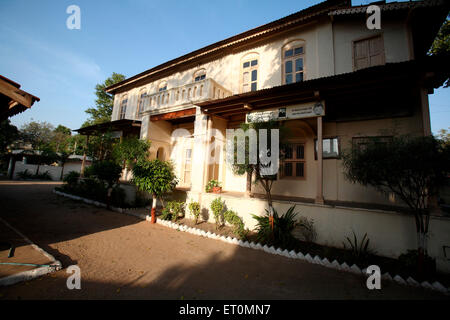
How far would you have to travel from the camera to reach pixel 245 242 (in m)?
5.00

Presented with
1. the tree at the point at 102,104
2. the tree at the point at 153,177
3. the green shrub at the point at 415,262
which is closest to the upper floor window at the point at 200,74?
the tree at the point at 153,177

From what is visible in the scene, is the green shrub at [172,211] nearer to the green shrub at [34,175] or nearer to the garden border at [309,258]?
the garden border at [309,258]

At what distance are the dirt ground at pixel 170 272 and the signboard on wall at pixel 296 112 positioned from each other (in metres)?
4.02

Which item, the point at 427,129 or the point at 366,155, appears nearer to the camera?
the point at 366,155

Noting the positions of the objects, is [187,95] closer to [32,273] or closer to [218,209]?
[218,209]

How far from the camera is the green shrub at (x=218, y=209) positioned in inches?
244

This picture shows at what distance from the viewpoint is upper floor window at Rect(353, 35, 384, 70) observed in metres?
6.57

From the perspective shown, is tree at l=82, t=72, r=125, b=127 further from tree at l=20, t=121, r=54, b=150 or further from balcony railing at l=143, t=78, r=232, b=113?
balcony railing at l=143, t=78, r=232, b=113

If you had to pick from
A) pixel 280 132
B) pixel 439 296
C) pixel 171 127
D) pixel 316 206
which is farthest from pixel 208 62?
pixel 439 296

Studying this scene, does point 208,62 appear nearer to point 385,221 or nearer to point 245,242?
point 245,242

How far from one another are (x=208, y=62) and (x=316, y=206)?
9398mm

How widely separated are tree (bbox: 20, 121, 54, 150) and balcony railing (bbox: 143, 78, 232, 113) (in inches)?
1346

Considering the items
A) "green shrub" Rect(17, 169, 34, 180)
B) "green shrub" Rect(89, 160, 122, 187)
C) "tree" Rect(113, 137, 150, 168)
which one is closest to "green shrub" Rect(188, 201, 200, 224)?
"tree" Rect(113, 137, 150, 168)
